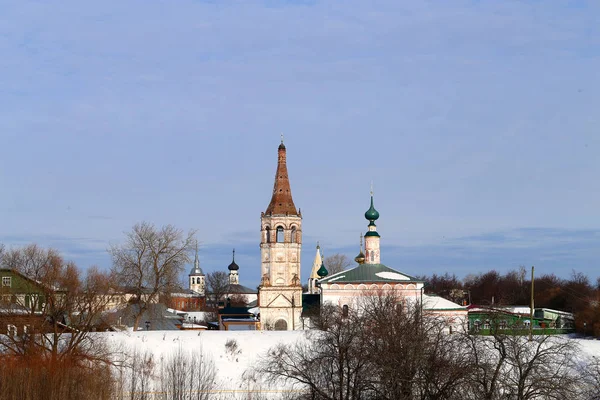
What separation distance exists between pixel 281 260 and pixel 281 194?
4374 millimetres

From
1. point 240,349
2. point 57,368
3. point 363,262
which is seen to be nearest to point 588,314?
point 363,262

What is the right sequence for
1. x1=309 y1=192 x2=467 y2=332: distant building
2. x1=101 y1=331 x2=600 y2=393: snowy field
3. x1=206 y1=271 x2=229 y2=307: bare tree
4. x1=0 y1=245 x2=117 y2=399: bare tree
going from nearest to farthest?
x1=0 y1=245 x2=117 y2=399: bare tree
x1=101 y1=331 x2=600 y2=393: snowy field
x1=309 y1=192 x2=467 y2=332: distant building
x1=206 y1=271 x2=229 y2=307: bare tree

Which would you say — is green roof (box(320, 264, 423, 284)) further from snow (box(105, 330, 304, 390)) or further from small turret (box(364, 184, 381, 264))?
snow (box(105, 330, 304, 390))

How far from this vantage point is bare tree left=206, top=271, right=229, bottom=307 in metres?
123

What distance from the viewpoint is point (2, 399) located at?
102 feet

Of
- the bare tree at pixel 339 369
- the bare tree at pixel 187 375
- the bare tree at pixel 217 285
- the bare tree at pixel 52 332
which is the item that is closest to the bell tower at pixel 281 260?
the bare tree at pixel 52 332

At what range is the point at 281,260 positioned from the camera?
62.2m

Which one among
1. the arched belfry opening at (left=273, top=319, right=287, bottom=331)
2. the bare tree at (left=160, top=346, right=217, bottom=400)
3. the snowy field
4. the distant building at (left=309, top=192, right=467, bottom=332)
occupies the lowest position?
the bare tree at (left=160, top=346, right=217, bottom=400)

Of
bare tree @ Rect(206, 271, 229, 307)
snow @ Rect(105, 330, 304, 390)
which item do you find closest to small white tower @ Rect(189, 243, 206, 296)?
bare tree @ Rect(206, 271, 229, 307)

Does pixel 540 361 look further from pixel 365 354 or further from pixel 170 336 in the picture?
pixel 170 336

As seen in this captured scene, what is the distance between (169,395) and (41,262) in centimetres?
1166

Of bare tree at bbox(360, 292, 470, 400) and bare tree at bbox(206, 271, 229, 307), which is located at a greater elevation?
bare tree at bbox(206, 271, 229, 307)

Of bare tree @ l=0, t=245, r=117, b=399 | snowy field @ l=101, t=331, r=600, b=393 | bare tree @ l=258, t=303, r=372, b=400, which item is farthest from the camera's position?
snowy field @ l=101, t=331, r=600, b=393

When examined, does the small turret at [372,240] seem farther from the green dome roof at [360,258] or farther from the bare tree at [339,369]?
the bare tree at [339,369]
